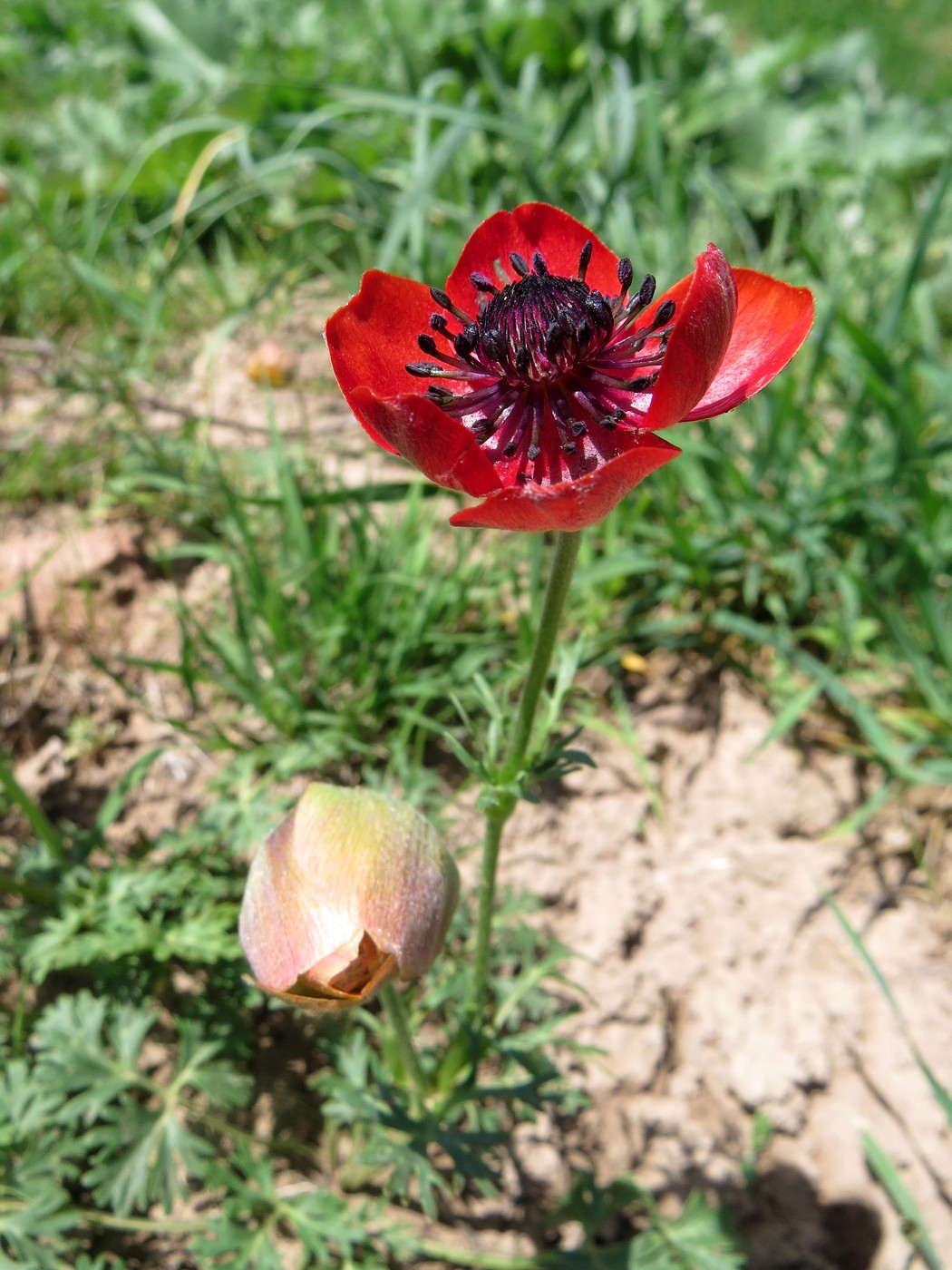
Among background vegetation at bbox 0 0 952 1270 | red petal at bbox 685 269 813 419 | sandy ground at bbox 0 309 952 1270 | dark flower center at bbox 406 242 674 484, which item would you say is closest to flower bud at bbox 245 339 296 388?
background vegetation at bbox 0 0 952 1270

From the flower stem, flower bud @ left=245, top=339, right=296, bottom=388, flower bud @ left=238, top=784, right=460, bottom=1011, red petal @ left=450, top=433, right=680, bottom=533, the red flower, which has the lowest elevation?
flower bud @ left=238, top=784, right=460, bottom=1011

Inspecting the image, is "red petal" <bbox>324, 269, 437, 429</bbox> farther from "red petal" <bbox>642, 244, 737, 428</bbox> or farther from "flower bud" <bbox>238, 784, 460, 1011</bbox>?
"flower bud" <bbox>238, 784, 460, 1011</bbox>

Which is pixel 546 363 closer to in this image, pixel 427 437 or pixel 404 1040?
pixel 427 437

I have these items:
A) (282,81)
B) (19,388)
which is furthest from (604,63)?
(19,388)

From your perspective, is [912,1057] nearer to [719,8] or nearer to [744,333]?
[744,333]

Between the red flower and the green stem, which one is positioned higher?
the red flower

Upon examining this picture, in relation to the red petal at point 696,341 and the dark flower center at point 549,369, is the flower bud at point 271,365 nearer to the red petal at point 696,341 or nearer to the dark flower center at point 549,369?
the dark flower center at point 549,369

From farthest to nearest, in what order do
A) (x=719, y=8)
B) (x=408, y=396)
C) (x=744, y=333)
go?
1. (x=719, y=8)
2. (x=744, y=333)
3. (x=408, y=396)
